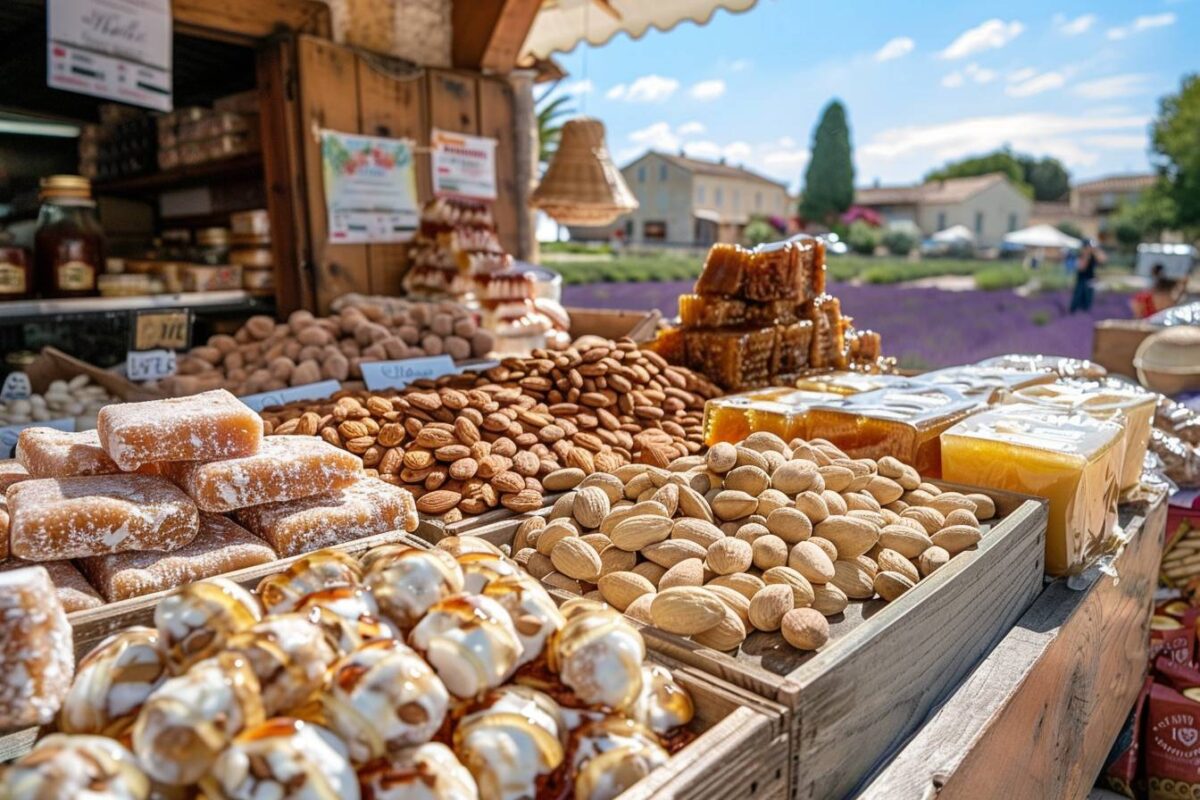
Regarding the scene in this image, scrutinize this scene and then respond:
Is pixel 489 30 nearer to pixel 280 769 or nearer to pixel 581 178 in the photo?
pixel 581 178

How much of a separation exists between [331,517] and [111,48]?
88.0 inches

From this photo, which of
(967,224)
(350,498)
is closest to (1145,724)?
(350,498)

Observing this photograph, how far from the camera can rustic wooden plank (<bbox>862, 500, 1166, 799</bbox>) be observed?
958 mm

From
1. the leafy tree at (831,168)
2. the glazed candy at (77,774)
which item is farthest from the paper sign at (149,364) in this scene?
the leafy tree at (831,168)

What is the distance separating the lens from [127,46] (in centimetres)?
253

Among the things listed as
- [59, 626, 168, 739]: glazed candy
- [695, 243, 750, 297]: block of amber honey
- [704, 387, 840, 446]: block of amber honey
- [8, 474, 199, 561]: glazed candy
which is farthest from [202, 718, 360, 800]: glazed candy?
[695, 243, 750, 297]: block of amber honey

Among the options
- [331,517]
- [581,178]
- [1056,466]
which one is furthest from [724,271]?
[331,517]

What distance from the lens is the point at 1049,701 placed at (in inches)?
49.3

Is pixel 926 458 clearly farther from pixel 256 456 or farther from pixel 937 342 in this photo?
pixel 937 342

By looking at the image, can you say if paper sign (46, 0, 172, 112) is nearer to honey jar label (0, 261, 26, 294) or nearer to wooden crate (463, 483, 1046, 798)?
honey jar label (0, 261, 26, 294)

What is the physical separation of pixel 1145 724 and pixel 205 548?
7.03 ft

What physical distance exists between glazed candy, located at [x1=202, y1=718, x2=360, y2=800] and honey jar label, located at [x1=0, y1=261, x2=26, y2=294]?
2.62 m

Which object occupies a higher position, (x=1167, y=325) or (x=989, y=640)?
(x=1167, y=325)

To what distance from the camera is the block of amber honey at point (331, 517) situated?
1088mm
